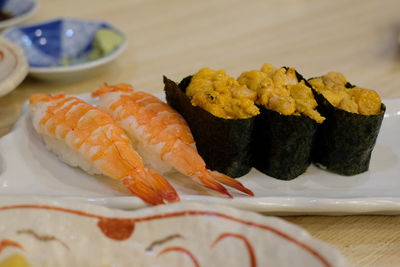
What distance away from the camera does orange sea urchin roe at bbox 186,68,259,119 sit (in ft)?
4.49

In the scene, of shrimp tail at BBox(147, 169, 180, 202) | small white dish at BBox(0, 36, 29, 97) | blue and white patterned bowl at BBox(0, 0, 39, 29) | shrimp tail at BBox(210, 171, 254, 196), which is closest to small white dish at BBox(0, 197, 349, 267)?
shrimp tail at BBox(147, 169, 180, 202)

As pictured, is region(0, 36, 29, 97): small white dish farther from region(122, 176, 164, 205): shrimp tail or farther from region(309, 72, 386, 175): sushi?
region(309, 72, 386, 175): sushi

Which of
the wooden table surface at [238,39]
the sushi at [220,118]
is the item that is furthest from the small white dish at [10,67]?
the sushi at [220,118]

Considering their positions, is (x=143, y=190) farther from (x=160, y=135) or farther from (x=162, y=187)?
(x=160, y=135)

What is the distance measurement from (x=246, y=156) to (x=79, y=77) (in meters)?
Answer: 0.97

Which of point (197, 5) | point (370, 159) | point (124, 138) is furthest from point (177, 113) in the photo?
point (197, 5)

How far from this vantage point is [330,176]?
1.45m

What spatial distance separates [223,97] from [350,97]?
0.39 meters

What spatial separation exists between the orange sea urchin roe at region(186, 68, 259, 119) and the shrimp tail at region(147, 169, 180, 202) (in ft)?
0.82

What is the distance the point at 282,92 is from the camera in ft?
A: 4.71

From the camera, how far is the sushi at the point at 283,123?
137cm

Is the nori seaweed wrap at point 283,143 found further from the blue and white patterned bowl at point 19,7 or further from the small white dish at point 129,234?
the blue and white patterned bowl at point 19,7

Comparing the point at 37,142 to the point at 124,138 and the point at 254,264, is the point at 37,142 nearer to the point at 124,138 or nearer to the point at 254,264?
the point at 124,138

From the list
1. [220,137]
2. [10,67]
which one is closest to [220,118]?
[220,137]
